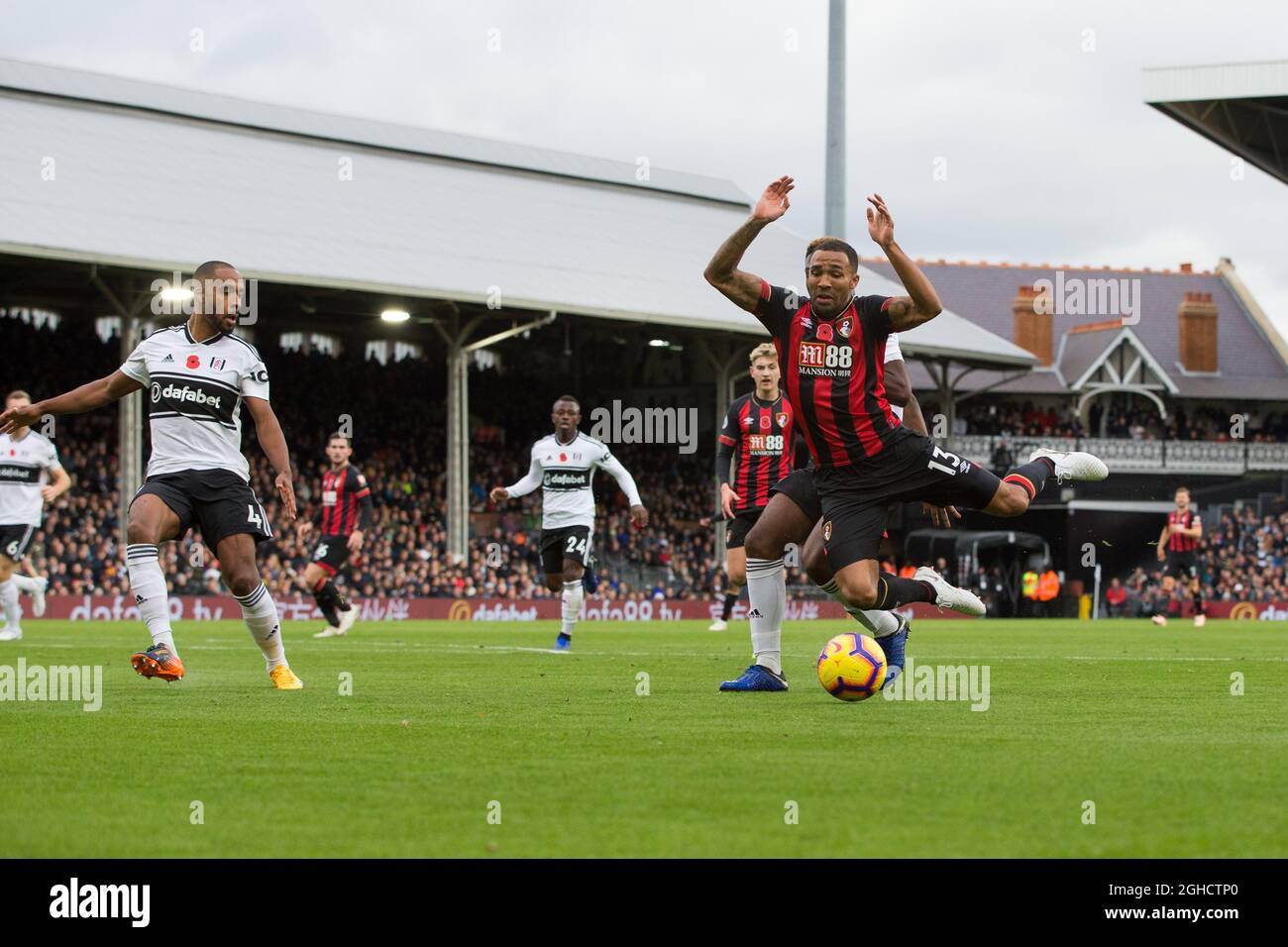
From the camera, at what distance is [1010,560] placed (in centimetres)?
4419

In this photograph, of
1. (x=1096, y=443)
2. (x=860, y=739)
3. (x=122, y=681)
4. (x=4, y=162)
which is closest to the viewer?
(x=860, y=739)

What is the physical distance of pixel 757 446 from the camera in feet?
46.0

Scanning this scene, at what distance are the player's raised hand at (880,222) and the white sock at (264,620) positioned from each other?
4.11 meters

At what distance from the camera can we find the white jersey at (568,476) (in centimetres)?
1788

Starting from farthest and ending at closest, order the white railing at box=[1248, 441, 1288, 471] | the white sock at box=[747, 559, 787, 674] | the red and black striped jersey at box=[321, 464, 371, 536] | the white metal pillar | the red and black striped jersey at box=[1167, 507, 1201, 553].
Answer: the white railing at box=[1248, 441, 1288, 471]
the white metal pillar
the red and black striped jersey at box=[1167, 507, 1201, 553]
the red and black striped jersey at box=[321, 464, 371, 536]
the white sock at box=[747, 559, 787, 674]

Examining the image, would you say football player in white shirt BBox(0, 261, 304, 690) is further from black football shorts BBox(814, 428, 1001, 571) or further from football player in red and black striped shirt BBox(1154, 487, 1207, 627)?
football player in red and black striped shirt BBox(1154, 487, 1207, 627)

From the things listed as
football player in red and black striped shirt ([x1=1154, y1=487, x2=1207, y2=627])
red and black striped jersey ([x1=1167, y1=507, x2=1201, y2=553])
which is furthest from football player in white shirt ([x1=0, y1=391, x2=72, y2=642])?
red and black striped jersey ([x1=1167, y1=507, x2=1201, y2=553])

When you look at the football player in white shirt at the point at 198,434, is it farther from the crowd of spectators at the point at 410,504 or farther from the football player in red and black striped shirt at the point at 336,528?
the crowd of spectators at the point at 410,504

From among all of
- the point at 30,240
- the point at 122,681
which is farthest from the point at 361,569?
the point at 122,681

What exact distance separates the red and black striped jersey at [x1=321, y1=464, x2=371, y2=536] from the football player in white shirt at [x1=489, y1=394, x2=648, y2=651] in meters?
3.57

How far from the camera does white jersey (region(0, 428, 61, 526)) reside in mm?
18078

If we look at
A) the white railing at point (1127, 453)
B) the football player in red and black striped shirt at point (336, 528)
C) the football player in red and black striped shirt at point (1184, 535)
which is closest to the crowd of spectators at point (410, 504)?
the white railing at point (1127, 453)

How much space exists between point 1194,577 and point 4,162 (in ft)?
79.2
